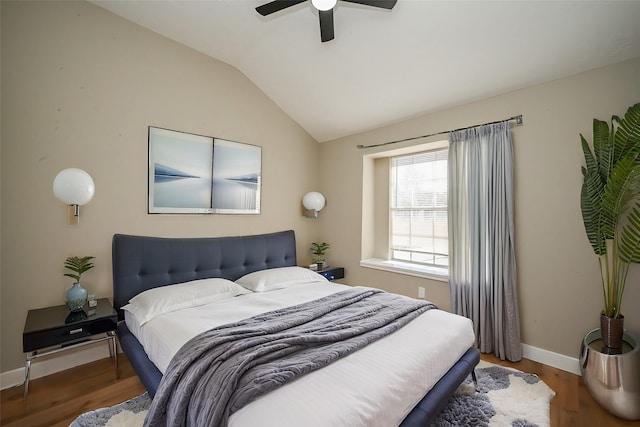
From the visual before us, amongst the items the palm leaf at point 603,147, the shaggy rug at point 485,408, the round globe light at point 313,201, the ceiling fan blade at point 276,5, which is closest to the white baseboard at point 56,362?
the shaggy rug at point 485,408

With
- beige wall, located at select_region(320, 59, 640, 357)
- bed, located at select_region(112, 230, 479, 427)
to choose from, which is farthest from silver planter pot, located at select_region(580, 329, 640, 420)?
bed, located at select_region(112, 230, 479, 427)

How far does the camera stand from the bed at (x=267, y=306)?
3.64 ft

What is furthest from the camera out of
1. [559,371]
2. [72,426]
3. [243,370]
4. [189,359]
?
[559,371]

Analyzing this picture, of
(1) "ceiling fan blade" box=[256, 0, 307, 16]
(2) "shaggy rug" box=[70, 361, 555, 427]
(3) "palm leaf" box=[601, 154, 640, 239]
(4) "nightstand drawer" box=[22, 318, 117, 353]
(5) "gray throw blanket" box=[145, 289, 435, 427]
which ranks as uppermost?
(1) "ceiling fan blade" box=[256, 0, 307, 16]

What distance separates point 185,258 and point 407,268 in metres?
2.41

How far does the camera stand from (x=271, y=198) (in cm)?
364

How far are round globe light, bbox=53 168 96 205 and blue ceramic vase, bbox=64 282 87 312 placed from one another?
25.4 inches

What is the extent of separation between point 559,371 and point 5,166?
14.8 feet

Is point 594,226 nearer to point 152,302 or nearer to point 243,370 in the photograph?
point 243,370

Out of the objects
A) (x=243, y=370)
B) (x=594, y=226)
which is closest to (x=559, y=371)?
(x=594, y=226)

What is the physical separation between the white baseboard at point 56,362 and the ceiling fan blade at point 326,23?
3.15m

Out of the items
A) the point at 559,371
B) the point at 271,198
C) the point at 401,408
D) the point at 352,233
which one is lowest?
the point at 559,371

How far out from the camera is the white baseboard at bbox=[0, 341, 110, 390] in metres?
2.07

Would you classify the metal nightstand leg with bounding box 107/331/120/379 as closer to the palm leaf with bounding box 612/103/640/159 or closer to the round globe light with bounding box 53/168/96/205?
the round globe light with bounding box 53/168/96/205
